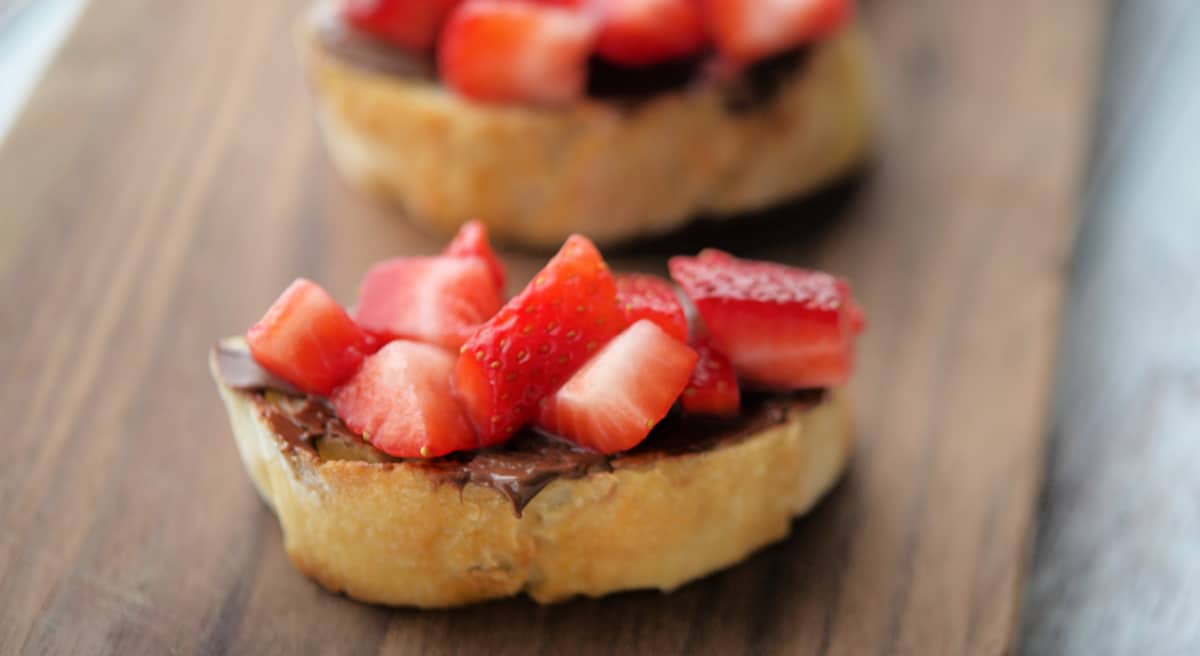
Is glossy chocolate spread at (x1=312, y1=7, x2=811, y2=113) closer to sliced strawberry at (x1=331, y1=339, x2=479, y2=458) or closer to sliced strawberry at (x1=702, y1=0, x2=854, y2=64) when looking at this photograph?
sliced strawberry at (x1=702, y1=0, x2=854, y2=64)

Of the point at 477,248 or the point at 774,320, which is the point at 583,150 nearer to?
the point at 477,248

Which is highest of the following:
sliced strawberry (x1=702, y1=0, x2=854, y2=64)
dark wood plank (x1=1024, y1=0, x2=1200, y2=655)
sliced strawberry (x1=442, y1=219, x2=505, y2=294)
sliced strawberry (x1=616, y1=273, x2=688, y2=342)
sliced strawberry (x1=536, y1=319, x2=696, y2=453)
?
sliced strawberry (x1=702, y1=0, x2=854, y2=64)

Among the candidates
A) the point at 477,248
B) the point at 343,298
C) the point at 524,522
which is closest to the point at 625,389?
the point at 524,522

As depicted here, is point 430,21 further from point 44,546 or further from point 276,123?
point 44,546

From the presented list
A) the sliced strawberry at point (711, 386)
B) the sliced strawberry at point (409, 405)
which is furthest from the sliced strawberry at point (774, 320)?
the sliced strawberry at point (409, 405)

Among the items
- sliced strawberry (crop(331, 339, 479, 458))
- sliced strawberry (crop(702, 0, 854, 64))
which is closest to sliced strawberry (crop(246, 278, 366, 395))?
sliced strawberry (crop(331, 339, 479, 458))

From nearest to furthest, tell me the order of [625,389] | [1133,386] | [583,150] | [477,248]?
[625,389]
[477,248]
[1133,386]
[583,150]

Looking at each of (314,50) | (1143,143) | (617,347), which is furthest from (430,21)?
(1143,143)
